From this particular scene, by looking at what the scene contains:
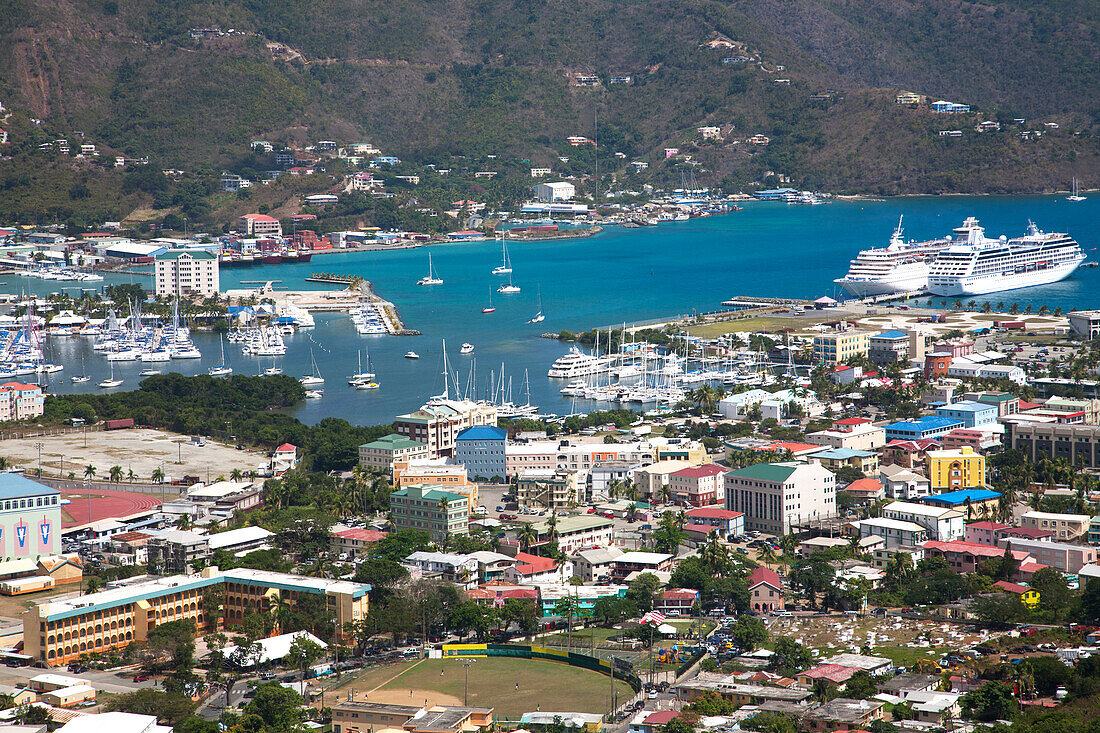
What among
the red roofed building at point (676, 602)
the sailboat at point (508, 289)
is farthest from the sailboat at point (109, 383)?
the red roofed building at point (676, 602)

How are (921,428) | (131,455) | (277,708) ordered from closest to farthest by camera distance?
(277,708)
(921,428)
(131,455)

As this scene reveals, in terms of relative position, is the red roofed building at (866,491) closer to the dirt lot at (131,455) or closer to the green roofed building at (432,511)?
the green roofed building at (432,511)

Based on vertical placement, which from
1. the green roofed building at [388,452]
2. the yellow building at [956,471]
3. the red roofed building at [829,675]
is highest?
the green roofed building at [388,452]

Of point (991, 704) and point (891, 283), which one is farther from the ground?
point (891, 283)

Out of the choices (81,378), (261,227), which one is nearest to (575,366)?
(81,378)

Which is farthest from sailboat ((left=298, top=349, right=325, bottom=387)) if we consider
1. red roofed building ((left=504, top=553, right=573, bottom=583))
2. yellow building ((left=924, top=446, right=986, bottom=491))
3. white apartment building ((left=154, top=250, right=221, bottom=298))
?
red roofed building ((left=504, top=553, right=573, bottom=583))

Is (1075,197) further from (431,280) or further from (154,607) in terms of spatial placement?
(154,607)
